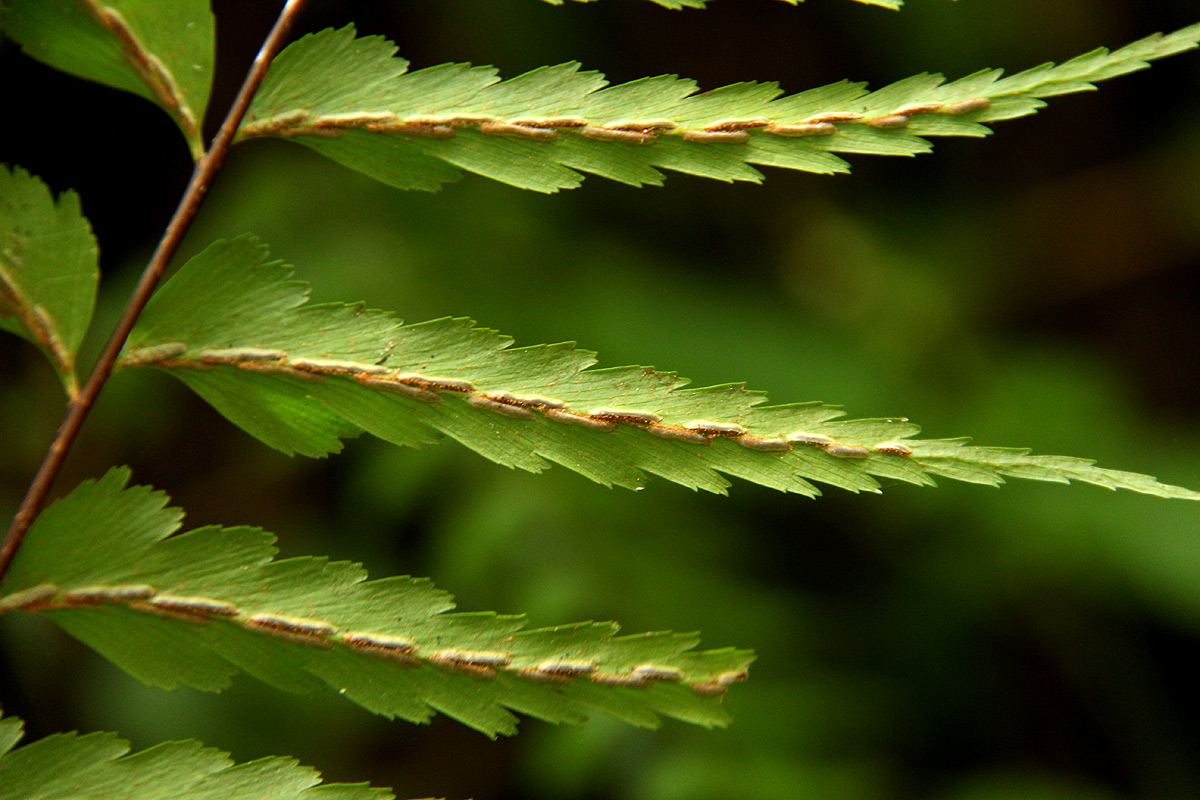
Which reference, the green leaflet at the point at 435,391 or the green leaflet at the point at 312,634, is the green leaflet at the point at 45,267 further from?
the green leaflet at the point at 312,634

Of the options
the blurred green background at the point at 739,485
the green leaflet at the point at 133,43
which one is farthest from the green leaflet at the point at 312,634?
the blurred green background at the point at 739,485

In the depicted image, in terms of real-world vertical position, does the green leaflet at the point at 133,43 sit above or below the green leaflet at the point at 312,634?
above

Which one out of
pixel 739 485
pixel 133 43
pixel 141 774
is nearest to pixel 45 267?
pixel 133 43

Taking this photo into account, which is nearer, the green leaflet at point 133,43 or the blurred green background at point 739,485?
the green leaflet at point 133,43

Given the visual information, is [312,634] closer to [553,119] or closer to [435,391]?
[435,391]

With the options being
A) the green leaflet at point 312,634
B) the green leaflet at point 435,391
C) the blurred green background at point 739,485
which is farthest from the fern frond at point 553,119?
the blurred green background at point 739,485
